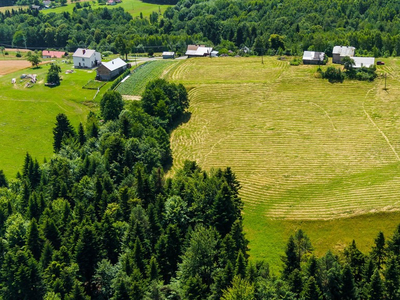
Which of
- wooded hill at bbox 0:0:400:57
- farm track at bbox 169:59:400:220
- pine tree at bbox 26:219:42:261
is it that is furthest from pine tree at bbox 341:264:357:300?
wooded hill at bbox 0:0:400:57

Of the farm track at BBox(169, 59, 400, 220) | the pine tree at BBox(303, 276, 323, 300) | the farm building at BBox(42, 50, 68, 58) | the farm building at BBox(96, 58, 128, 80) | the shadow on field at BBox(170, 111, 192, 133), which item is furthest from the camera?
the farm building at BBox(42, 50, 68, 58)

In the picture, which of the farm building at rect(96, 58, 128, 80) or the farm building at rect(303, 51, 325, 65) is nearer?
the farm building at rect(303, 51, 325, 65)

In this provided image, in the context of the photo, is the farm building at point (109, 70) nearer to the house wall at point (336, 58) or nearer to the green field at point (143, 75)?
the green field at point (143, 75)

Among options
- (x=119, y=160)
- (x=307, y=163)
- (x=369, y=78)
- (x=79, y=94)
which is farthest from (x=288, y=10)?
(x=119, y=160)

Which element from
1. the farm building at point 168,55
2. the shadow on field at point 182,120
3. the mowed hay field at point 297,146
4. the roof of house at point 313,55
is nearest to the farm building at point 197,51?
the farm building at point 168,55

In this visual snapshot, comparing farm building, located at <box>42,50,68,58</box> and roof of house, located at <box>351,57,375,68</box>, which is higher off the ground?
roof of house, located at <box>351,57,375,68</box>

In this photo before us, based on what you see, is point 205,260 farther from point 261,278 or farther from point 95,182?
point 95,182

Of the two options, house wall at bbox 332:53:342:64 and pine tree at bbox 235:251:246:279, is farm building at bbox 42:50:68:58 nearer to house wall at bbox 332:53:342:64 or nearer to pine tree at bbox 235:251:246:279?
house wall at bbox 332:53:342:64

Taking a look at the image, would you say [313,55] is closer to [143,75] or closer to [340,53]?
[340,53]
